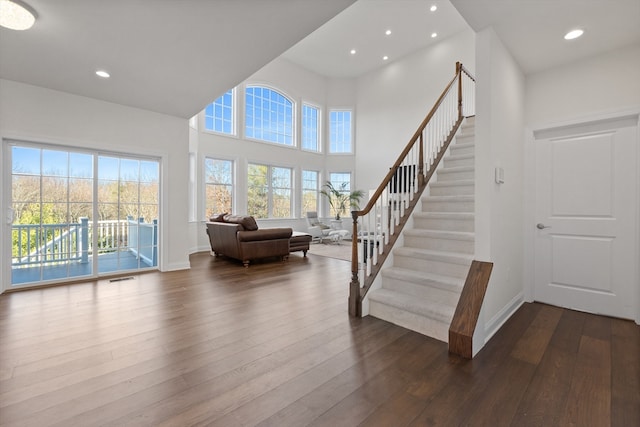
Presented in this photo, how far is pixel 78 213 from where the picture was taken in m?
3.98

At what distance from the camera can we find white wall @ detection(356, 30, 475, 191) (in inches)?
301

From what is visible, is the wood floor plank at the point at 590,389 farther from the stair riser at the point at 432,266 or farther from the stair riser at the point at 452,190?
the stair riser at the point at 452,190

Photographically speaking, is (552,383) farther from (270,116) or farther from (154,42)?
(270,116)

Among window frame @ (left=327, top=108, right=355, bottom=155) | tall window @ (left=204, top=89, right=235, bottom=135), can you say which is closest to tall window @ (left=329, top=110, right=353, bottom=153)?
window frame @ (left=327, top=108, right=355, bottom=155)

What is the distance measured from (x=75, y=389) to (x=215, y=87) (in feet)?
10.5

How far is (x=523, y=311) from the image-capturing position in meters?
2.88

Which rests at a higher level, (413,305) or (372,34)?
(372,34)

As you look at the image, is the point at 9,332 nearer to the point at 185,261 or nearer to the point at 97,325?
the point at 97,325

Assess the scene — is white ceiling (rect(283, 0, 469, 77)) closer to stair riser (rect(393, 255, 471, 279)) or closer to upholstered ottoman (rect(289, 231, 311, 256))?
upholstered ottoman (rect(289, 231, 311, 256))

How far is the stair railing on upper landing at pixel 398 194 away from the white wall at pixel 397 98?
2927 mm

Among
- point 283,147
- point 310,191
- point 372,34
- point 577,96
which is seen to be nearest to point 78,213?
point 283,147

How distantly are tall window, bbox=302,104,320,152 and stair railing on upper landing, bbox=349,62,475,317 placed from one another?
17.3 ft

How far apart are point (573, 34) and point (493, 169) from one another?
1341 mm

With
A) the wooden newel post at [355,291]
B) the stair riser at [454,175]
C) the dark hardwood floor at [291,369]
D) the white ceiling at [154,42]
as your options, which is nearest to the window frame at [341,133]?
the stair riser at [454,175]
